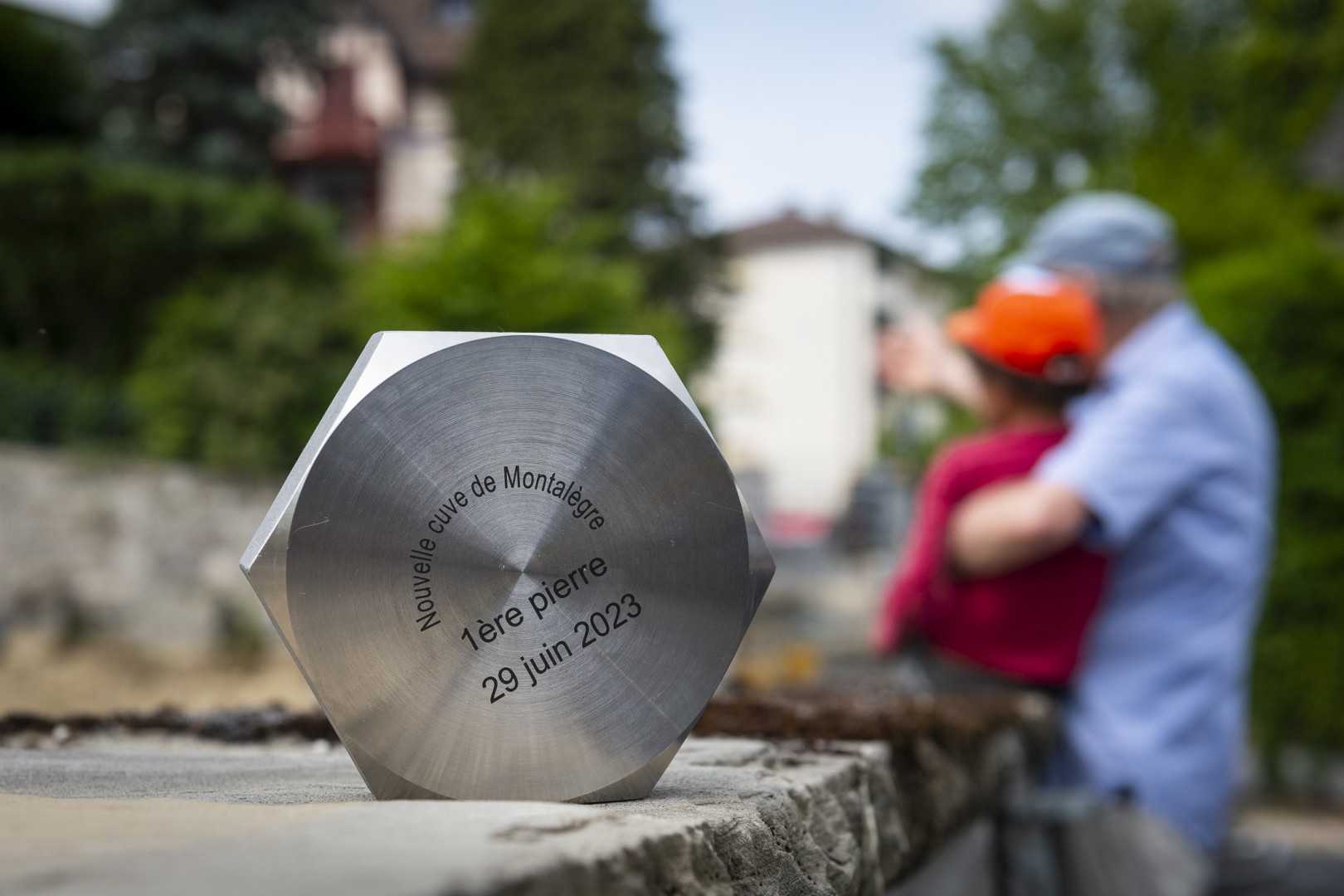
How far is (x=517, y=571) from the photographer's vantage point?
4.04 feet

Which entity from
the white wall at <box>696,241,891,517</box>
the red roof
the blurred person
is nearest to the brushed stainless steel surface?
the blurred person

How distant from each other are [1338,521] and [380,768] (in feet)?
25.0

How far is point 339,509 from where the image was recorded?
3.92 ft

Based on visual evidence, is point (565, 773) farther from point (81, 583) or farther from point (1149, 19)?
point (1149, 19)

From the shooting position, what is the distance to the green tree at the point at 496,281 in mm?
9492

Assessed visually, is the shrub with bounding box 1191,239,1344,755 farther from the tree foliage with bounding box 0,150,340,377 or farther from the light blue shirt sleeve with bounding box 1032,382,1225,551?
the tree foliage with bounding box 0,150,340,377

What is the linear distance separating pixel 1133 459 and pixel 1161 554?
0.92 ft

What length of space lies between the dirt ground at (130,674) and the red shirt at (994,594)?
27.8ft

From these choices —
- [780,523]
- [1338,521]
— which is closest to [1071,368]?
[1338,521]

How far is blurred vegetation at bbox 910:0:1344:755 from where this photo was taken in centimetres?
772

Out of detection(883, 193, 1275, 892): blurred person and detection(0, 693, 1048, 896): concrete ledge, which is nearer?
detection(0, 693, 1048, 896): concrete ledge

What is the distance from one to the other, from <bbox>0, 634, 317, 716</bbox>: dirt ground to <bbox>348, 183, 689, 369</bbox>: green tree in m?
3.25

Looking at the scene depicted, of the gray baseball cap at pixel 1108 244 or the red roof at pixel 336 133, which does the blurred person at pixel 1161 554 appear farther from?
the red roof at pixel 336 133

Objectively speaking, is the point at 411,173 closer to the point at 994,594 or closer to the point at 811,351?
the point at 811,351
